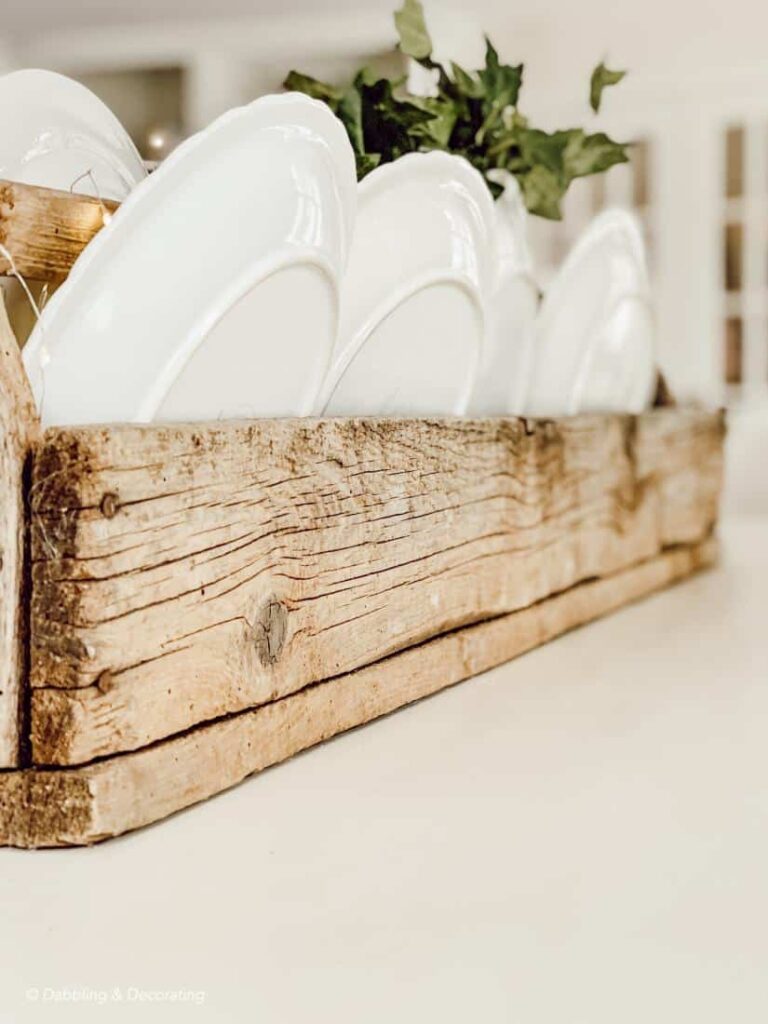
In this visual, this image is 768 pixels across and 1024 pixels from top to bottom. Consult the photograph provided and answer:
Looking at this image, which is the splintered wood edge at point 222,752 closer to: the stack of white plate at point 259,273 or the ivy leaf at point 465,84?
the stack of white plate at point 259,273

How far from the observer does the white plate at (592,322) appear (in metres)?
1.03

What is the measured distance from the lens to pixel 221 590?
0.53 meters

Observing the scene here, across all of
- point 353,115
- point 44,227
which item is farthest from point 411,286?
point 44,227

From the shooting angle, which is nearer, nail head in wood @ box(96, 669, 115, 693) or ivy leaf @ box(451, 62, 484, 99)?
nail head in wood @ box(96, 669, 115, 693)

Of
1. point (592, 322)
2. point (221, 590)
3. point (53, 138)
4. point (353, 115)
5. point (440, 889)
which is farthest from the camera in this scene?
point (592, 322)

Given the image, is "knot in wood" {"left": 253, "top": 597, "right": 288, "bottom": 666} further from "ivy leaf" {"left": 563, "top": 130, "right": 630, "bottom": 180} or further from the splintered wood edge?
"ivy leaf" {"left": 563, "top": 130, "right": 630, "bottom": 180}

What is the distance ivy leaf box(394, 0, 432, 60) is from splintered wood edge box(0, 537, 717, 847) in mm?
416

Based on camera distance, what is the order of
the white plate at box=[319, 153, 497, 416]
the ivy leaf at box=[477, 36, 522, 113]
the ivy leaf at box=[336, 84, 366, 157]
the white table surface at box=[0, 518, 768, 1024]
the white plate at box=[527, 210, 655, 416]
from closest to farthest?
the white table surface at box=[0, 518, 768, 1024] → the white plate at box=[319, 153, 497, 416] → the ivy leaf at box=[336, 84, 366, 157] → the ivy leaf at box=[477, 36, 522, 113] → the white plate at box=[527, 210, 655, 416]

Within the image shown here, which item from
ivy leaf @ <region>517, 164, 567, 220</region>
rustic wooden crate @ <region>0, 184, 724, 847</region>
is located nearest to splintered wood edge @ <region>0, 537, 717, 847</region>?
rustic wooden crate @ <region>0, 184, 724, 847</region>

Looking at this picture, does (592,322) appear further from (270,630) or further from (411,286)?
(270,630)

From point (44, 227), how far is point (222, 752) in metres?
0.23

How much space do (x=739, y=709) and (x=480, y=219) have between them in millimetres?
340

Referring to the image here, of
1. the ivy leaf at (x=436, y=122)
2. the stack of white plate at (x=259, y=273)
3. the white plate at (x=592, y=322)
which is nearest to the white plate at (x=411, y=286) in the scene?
the stack of white plate at (x=259, y=273)

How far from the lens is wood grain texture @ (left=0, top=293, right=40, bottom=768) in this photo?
460 mm
